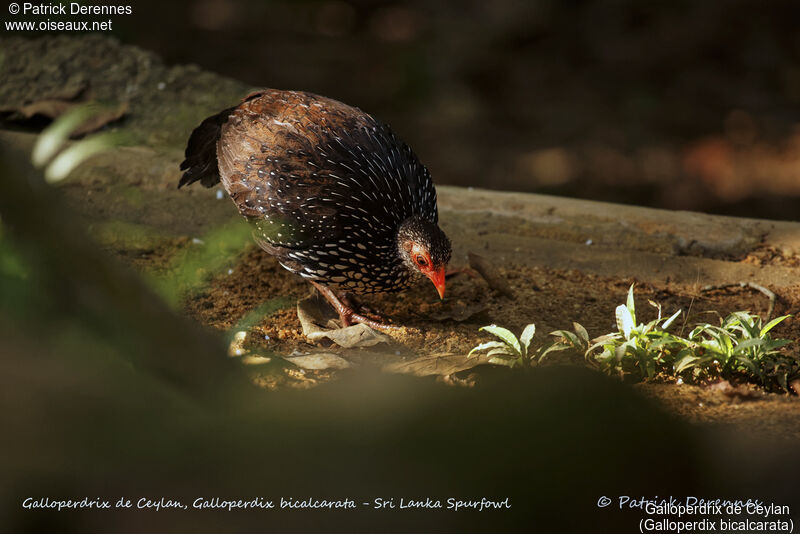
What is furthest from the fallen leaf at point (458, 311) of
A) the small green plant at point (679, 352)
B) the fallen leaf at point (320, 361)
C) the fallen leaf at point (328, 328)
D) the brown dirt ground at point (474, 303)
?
the fallen leaf at point (320, 361)

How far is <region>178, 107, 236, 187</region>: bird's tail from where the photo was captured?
422 centimetres

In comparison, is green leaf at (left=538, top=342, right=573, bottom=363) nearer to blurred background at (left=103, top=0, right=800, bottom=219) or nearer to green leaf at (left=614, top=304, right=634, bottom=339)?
green leaf at (left=614, top=304, right=634, bottom=339)

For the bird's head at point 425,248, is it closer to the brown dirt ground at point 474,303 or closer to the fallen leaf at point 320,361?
the brown dirt ground at point 474,303

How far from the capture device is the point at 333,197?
12.4 ft

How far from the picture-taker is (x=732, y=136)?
23.9 feet

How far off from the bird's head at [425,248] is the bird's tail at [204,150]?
3.69 feet

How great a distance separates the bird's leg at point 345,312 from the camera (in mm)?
3953

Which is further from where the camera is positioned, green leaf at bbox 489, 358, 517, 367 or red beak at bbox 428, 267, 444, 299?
red beak at bbox 428, 267, 444, 299

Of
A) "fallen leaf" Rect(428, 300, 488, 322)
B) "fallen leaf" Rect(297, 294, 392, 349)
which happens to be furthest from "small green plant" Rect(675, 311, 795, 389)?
"fallen leaf" Rect(297, 294, 392, 349)

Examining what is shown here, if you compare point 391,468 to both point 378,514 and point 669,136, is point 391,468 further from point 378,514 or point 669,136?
point 669,136

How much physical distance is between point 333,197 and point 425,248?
1.61ft

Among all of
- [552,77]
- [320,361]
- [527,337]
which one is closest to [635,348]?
[527,337]

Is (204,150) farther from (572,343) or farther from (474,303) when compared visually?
(572,343)

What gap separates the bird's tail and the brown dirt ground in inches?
21.3
